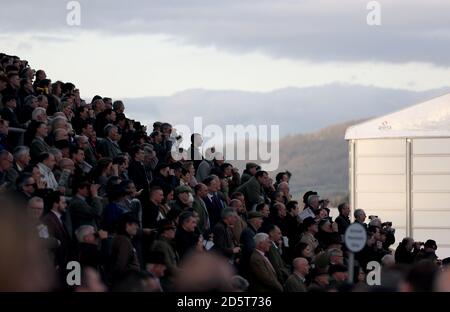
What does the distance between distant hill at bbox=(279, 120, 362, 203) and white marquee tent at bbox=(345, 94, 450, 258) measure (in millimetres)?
7525

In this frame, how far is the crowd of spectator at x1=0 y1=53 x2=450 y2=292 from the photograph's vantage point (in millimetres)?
17984

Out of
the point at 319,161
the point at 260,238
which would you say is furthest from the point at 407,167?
the point at 260,238

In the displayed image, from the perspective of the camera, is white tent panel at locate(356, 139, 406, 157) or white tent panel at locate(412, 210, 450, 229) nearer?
white tent panel at locate(412, 210, 450, 229)

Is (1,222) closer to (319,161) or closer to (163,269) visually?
(163,269)

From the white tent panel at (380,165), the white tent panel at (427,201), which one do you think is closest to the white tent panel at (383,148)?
the white tent panel at (380,165)

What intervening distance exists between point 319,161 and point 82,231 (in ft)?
120

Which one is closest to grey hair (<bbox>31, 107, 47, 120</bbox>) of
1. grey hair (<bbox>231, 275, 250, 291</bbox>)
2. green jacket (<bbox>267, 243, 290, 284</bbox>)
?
green jacket (<bbox>267, 243, 290, 284</bbox>)

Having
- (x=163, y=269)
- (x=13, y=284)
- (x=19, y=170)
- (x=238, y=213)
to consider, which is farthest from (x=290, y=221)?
(x=13, y=284)

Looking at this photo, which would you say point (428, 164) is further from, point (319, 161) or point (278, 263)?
point (278, 263)

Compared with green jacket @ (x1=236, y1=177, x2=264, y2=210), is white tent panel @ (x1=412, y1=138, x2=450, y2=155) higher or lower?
higher

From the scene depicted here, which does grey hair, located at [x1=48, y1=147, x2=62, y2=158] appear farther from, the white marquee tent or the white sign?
the white marquee tent

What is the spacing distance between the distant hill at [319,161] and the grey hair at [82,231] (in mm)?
31694

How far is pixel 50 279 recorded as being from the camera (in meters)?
17.3
